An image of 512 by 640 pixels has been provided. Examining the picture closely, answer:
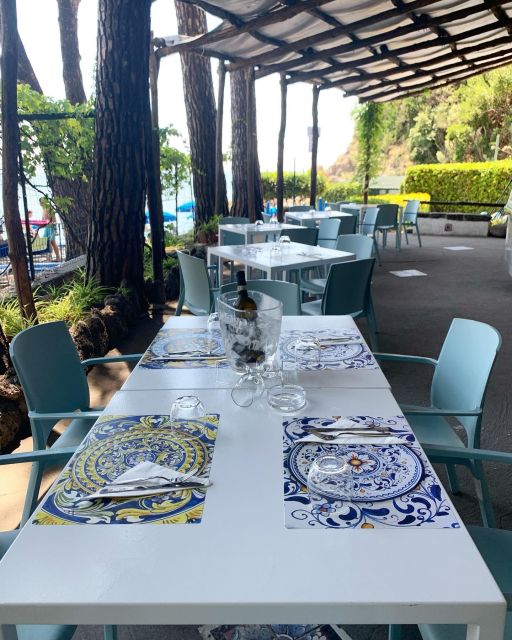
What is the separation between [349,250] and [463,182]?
10.1m

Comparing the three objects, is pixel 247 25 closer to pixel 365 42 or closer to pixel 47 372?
pixel 365 42

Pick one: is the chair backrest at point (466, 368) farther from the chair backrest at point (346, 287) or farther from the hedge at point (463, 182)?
the hedge at point (463, 182)

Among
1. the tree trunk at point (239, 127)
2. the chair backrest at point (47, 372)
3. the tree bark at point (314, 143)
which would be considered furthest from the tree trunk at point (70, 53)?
the chair backrest at point (47, 372)

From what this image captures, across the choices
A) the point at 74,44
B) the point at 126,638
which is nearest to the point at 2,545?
the point at 126,638

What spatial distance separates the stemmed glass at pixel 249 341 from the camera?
1.53 metres

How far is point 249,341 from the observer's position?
1549mm

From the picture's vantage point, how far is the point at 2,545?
1.39 meters

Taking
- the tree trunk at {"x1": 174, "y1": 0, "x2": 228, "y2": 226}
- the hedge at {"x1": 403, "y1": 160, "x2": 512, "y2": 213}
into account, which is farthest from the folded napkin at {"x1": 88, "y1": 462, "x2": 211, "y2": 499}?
the hedge at {"x1": 403, "y1": 160, "x2": 512, "y2": 213}

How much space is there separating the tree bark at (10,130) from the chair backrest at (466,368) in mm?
2555

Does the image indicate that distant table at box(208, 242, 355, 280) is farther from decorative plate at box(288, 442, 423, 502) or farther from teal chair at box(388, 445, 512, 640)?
decorative plate at box(288, 442, 423, 502)

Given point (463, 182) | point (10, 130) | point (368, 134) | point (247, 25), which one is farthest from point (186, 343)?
point (463, 182)

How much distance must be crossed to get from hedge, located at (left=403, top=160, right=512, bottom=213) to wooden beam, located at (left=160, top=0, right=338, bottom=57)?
877 centimetres

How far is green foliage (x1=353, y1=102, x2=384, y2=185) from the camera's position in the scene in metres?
12.7

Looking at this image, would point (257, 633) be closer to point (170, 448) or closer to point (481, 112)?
point (170, 448)
